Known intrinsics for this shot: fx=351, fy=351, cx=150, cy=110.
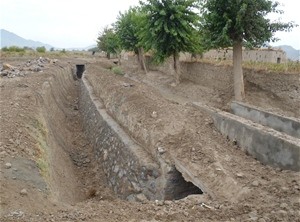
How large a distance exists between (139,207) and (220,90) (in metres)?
15.2

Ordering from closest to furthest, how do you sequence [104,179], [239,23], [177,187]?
[177,187] < [104,179] < [239,23]

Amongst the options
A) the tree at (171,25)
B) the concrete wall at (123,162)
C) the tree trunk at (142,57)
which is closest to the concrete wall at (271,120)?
the concrete wall at (123,162)

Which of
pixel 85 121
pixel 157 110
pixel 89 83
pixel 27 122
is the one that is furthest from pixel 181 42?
pixel 27 122

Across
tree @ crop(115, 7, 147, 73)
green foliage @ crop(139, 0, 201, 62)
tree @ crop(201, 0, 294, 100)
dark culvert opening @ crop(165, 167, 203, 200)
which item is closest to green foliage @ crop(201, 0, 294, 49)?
tree @ crop(201, 0, 294, 100)

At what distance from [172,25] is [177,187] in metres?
14.3

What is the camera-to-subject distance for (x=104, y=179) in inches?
425

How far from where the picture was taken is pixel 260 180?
258 inches

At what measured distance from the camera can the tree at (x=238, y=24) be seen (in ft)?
48.4

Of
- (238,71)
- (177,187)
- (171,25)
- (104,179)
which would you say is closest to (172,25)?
(171,25)

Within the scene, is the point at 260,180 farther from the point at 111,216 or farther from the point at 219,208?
the point at 111,216

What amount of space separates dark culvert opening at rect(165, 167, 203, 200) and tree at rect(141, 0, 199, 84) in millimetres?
13309

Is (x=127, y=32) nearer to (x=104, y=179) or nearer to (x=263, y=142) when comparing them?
(x=104, y=179)

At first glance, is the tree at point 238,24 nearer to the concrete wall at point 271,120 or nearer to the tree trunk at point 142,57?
the concrete wall at point 271,120

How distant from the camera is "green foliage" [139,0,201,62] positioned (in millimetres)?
20516
